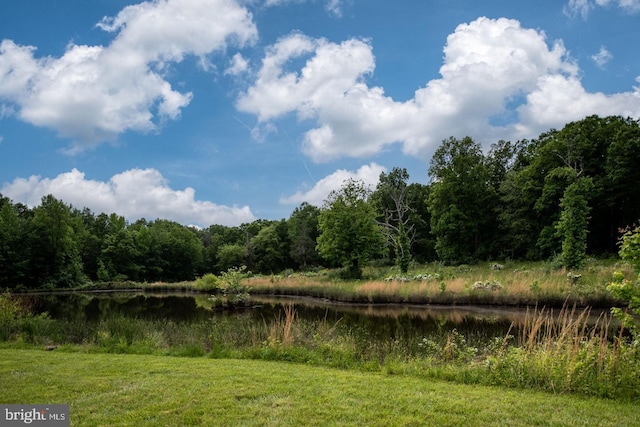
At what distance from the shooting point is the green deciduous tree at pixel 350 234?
34562 mm

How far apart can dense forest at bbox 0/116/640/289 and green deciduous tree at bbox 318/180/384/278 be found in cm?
9

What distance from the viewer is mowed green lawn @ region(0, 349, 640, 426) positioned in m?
4.74

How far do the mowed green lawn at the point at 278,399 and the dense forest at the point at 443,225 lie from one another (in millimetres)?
22146

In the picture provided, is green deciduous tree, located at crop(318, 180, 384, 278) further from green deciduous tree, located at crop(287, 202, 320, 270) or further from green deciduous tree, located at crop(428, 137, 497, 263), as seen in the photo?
green deciduous tree, located at crop(287, 202, 320, 270)

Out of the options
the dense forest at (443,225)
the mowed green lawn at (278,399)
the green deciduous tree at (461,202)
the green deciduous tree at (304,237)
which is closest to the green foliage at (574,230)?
the dense forest at (443,225)

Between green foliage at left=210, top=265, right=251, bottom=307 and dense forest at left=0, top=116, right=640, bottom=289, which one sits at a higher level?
→ dense forest at left=0, top=116, right=640, bottom=289

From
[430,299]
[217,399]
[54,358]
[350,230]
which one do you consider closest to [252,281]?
[350,230]

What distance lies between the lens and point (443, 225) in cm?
4456

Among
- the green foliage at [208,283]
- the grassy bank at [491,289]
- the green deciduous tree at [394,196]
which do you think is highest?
the green deciduous tree at [394,196]

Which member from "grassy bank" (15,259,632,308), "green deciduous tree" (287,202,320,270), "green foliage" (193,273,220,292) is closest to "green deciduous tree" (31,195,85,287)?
"green foliage" (193,273,220,292)

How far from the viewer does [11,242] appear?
176 ft

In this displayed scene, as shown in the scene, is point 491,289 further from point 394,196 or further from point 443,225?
point 394,196

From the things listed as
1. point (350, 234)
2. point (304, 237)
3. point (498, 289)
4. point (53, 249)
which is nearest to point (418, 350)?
point (498, 289)

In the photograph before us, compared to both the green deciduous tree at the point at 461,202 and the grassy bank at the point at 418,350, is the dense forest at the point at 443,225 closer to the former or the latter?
the green deciduous tree at the point at 461,202
